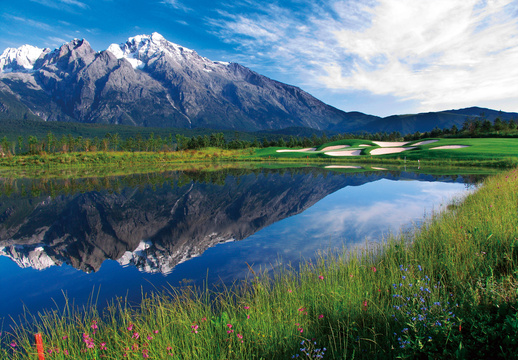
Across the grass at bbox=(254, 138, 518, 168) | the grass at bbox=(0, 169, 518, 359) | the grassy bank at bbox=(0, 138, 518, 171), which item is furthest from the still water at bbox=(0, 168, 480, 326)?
the grassy bank at bbox=(0, 138, 518, 171)

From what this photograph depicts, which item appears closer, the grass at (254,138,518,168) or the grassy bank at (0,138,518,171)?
the grass at (254,138,518,168)

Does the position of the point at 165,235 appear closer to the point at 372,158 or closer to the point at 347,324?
the point at 347,324

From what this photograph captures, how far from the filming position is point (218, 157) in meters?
77.9

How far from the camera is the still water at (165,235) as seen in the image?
7410 mm

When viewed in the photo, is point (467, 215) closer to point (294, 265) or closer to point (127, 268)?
point (294, 265)

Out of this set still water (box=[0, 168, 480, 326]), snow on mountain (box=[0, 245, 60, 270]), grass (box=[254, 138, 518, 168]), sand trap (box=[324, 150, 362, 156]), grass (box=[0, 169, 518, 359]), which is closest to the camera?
grass (box=[0, 169, 518, 359])

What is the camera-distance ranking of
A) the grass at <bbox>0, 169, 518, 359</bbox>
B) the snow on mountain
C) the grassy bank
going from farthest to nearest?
the grassy bank
the snow on mountain
the grass at <bbox>0, 169, 518, 359</bbox>

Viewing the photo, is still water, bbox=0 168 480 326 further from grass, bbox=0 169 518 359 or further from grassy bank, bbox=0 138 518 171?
grassy bank, bbox=0 138 518 171

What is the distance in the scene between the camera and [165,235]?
11266mm

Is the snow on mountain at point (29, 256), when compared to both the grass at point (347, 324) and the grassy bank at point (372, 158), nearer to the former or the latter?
the grass at point (347, 324)

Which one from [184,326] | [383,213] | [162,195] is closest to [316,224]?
[383,213]

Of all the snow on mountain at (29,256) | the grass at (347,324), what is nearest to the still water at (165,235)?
the snow on mountain at (29,256)

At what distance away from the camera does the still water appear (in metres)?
7.41

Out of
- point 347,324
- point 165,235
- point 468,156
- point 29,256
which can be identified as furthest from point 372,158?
point 347,324
